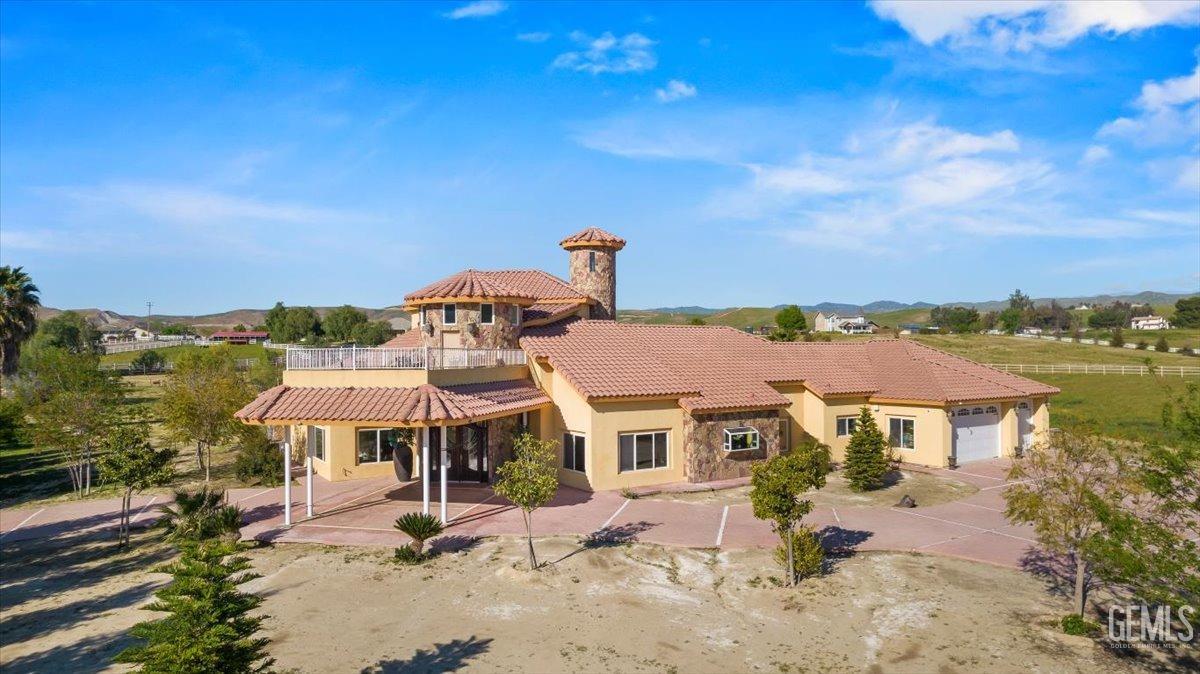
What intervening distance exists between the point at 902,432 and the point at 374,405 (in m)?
22.5

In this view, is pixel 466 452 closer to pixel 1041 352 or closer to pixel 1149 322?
pixel 1041 352

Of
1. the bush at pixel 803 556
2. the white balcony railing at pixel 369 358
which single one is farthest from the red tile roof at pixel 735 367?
the bush at pixel 803 556

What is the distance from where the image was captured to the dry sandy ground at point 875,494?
22797mm

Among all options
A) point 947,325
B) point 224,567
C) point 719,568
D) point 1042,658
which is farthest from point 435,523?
point 947,325

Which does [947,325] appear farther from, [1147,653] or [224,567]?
[224,567]

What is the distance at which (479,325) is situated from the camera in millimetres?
26234

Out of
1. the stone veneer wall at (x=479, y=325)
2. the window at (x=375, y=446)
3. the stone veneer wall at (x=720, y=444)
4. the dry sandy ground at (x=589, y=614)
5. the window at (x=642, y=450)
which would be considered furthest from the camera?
the window at (x=375, y=446)

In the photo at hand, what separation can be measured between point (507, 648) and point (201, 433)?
22.3m

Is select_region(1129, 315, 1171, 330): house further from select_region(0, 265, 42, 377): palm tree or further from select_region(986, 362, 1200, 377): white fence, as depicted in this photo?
select_region(0, 265, 42, 377): palm tree

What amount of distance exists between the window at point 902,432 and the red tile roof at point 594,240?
1517 centimetres

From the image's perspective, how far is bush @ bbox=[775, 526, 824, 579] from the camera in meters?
15.5

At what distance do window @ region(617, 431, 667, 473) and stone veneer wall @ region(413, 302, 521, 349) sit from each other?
6372 mm

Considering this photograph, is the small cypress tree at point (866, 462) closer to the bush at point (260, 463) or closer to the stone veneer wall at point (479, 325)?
the stone veneer wall at point (479, 325)
